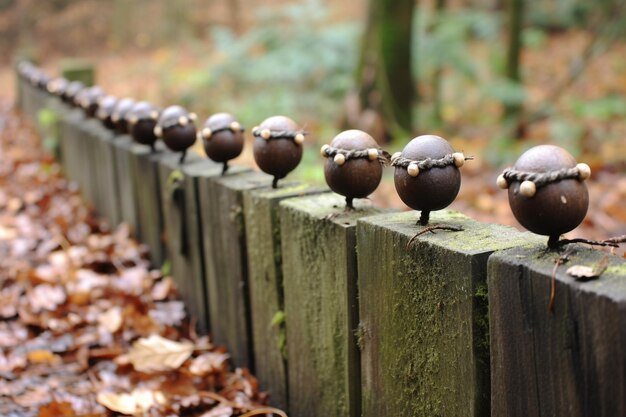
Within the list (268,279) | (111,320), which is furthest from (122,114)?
(268,279)

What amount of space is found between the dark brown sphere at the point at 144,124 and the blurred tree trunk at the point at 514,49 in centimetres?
777

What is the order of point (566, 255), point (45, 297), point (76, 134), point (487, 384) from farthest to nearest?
point (76, 134), point (45, 297), point (487, 384), point (566, 255)

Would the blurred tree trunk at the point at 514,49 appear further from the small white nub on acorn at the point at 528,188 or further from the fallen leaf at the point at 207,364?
the small white nub on acorn at the point at 528,188

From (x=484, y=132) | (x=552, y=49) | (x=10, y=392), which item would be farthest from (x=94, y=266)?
(x=552, y=49)

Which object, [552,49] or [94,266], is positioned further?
[552,49]

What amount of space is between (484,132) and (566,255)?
927 cm

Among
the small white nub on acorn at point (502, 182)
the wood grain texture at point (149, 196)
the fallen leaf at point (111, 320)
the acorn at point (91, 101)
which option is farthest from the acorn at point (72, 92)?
the small white nub on acorn at point (502, 182)

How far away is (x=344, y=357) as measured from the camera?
7.38 feet

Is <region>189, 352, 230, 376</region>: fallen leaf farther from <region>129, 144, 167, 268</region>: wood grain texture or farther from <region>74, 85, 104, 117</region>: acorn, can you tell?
<region>74, 85, 104, 117</region>: acorn

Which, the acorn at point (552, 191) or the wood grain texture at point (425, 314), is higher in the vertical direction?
the acorn at point (552, 191)

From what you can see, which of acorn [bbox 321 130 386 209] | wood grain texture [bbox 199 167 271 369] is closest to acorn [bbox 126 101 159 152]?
wood grain texture [bbox 199 167 271 369]

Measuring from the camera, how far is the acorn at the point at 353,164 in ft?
7.30

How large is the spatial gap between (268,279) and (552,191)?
4.66 feet

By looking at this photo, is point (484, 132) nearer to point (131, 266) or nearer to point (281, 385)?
point (131, 266)
